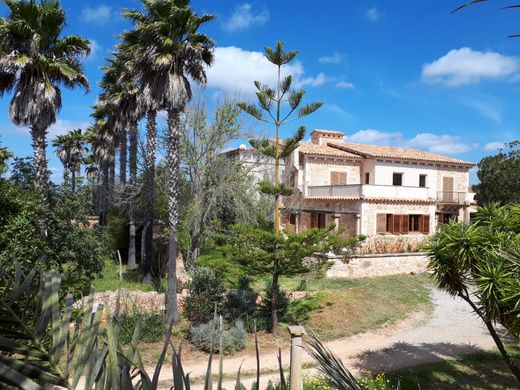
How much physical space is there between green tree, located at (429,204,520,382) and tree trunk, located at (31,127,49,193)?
1263 centimetres

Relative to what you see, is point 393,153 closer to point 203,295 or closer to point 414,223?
point 414,223

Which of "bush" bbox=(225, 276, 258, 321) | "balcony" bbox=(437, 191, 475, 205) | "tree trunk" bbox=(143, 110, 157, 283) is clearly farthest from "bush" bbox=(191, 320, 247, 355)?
"balcony" bbox=(437, 191, 475, 205)

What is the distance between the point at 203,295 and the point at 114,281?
6.99 metres

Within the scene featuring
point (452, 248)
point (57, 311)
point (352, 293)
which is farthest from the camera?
point (352, 293)

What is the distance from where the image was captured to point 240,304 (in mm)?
13680

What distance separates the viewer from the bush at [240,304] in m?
13.2

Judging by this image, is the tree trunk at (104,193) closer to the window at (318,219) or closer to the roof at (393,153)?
the window at (318,219)

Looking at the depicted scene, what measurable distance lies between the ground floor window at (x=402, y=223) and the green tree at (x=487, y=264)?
14.2m

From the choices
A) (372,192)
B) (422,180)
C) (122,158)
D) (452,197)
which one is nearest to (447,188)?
(452,197)

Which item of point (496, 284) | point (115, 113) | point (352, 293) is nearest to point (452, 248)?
point (496, 284)

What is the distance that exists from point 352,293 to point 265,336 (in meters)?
4.90

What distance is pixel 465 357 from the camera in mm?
11078

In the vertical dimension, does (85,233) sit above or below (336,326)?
above

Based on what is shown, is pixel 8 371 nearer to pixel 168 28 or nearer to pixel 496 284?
pixel 496 284
